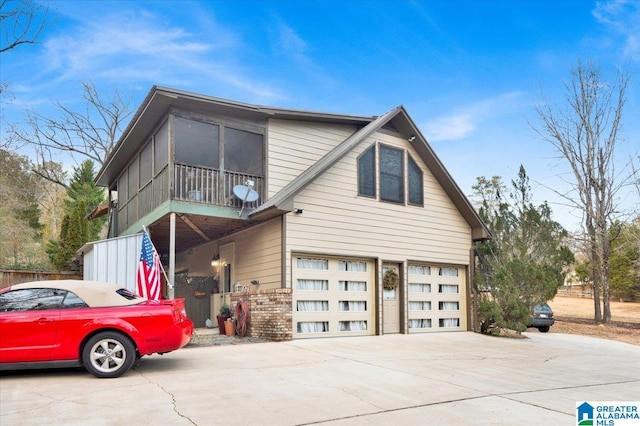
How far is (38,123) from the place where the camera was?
30.4 meters

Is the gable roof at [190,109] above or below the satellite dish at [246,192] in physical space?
above

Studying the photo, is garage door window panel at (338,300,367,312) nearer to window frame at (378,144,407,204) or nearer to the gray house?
the gray house

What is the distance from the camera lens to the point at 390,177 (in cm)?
1476

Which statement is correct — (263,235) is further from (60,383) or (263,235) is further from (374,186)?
(60,383)

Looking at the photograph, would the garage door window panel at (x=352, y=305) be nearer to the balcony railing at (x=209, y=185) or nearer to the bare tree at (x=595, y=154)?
the balcony railing at (x=209, y=185)

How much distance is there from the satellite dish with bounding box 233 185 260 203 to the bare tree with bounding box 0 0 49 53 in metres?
12.1

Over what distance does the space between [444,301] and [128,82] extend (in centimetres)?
2498

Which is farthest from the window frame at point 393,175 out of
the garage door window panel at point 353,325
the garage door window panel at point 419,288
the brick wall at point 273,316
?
the brick wall at point 273,316

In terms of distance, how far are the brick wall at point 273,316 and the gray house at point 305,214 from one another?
A: 3 cm

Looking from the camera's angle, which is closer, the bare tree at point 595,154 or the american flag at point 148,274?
the american flag at point 148,274

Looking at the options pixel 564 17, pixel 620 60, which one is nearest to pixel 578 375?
pixel 564 17

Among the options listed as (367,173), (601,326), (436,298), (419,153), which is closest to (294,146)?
(367,173)

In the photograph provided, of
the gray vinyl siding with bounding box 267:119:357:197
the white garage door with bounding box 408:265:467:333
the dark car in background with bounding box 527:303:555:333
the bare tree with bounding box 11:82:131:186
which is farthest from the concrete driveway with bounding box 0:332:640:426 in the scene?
the bare tree with bounding box 11:82:131:186

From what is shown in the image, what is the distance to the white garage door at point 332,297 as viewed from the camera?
12469 mm
